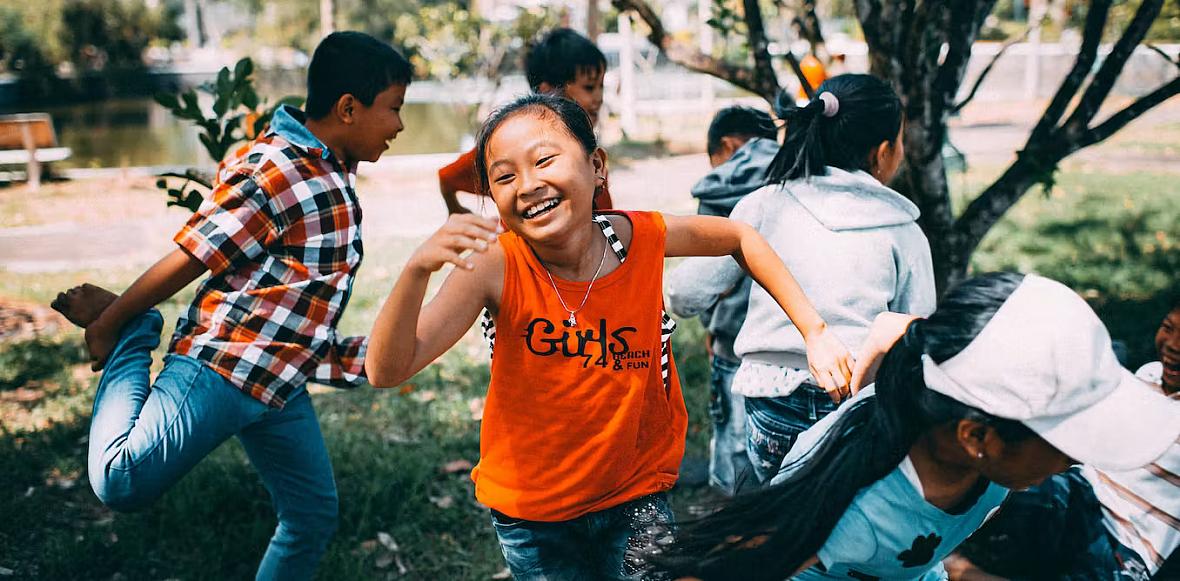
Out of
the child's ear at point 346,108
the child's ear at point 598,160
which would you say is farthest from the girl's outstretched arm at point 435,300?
the child's ear at point 346,108

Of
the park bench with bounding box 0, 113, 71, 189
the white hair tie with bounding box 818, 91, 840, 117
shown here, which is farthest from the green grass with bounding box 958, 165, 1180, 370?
the park bench with bounding box 0, 113, 71, 189

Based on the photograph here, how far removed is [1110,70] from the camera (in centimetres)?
396

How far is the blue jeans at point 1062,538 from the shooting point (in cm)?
289

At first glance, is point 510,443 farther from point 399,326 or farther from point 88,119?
point 88,119

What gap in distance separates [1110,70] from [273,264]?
3.42m

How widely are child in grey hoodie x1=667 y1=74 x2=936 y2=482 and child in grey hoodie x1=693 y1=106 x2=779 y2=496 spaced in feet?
1.42

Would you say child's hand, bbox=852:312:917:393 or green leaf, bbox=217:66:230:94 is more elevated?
green leaf, bbox=217:66:230:94

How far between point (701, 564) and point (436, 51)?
1370 centimetres

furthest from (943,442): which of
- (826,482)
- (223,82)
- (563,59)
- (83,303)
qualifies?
(223,82)

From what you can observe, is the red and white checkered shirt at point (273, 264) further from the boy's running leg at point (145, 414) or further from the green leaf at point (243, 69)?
the green leaf at point (243, 69)

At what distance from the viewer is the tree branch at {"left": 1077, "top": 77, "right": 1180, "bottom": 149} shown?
379 cm

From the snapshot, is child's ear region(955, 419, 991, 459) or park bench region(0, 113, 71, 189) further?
park bench region(0, 113, 71, 189)

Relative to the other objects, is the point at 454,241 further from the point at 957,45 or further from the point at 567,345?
the point at 957,45

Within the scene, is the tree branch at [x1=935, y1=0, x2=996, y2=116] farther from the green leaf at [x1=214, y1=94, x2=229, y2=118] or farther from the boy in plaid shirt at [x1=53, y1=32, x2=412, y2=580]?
the green leaf at [x1=214, y1=94, x2=229, y2=118]
